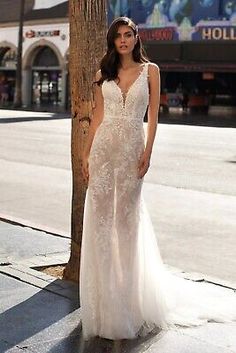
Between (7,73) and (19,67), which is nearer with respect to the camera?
(19,67)

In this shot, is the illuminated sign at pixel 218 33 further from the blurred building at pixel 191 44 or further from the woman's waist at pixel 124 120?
the woman's waist at pixel 124 120

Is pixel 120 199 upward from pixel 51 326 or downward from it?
upward

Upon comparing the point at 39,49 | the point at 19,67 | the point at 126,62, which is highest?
the point at 39,49

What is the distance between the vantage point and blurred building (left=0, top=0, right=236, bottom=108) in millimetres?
39875

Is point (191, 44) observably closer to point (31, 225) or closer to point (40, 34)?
point (40, 34)

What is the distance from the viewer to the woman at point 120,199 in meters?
4.59

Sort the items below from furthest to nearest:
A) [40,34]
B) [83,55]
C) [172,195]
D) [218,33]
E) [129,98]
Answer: [40,34], [218,33], [172,195], [83,55], [129,98]

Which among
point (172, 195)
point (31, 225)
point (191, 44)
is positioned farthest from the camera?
point (191, 44)

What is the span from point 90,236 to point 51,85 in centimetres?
4669

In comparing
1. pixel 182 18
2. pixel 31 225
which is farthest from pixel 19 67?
pixel 31 225

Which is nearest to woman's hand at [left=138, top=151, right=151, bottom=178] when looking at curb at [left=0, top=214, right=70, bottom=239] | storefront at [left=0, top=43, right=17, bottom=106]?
curb at [left=0, top=214, right=70, bottom=239]

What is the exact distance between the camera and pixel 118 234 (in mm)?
4664

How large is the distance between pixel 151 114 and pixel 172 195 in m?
6.54

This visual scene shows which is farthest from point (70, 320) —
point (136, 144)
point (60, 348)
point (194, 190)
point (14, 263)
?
point (194, 190)
